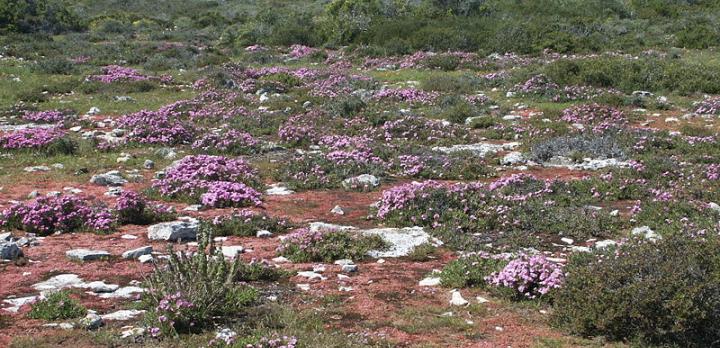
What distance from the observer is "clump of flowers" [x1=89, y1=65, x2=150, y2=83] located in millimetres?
28188

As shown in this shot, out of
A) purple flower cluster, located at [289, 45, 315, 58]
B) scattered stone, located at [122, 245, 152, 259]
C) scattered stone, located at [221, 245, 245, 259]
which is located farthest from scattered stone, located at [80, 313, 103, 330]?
purple flower cluster, located at [289, 45, 315, 58]

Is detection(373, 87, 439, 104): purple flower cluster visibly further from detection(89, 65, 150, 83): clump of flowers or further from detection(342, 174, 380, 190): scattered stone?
detection(89, 65, 150, 83): clump of flowers

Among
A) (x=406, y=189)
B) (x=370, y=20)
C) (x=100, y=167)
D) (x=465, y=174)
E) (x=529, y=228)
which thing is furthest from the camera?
(x=370, y=20)

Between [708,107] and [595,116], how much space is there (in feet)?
12.1

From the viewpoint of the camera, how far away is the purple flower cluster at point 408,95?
75.7 ft

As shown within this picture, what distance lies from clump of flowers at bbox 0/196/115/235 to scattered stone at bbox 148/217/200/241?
1021 millimetres

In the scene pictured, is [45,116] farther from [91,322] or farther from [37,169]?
[91,322]

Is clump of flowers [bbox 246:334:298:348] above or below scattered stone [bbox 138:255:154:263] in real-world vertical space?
above

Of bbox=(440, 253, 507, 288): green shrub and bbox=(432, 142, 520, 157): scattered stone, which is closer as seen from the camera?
bbox=(440, 253, 507, 288): green shrub

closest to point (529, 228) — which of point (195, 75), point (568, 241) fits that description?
point (568, 241)

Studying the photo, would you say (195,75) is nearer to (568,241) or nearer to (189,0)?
(568,241)

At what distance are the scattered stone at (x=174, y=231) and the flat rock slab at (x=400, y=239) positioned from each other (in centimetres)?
274

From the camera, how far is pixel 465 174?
47.0 feet

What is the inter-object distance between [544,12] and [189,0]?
Result: 56.9 m
